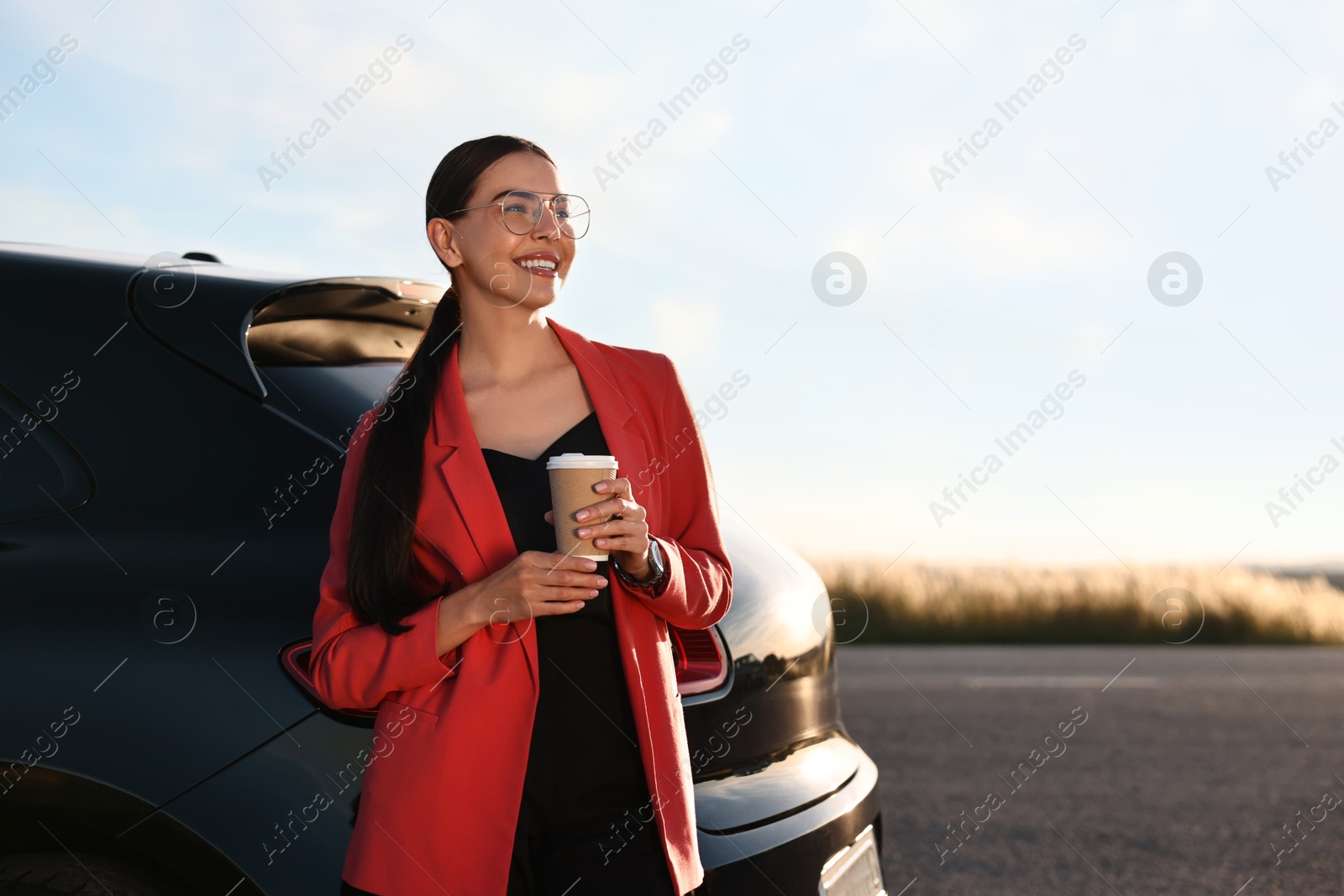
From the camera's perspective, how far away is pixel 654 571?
169 centimetres

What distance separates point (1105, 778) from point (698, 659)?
458 centimetres

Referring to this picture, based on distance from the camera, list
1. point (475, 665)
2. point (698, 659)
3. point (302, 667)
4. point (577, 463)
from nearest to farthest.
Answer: point (577, 463) → point (475, 665) → point (302, 667) → point (698, 659)

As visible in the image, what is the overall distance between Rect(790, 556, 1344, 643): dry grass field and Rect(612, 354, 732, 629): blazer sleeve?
12.8 metres

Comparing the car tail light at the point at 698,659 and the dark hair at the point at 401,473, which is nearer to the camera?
the dark hair at the point at 401,473

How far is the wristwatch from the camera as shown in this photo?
168 centimetres

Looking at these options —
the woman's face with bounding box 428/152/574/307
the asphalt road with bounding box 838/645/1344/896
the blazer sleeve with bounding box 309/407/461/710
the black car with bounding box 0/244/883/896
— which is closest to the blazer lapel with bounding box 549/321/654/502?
the woman's face with bounding box 428/152/574/307

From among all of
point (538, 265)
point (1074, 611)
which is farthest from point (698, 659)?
point (1074, 611)

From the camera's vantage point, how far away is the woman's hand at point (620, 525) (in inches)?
62.1

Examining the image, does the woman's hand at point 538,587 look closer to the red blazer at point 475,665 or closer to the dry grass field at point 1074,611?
the red blazer at point 475,665

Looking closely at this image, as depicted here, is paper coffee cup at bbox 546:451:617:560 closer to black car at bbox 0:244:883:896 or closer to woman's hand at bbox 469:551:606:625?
woman's hand at bbox 469:551:606:625

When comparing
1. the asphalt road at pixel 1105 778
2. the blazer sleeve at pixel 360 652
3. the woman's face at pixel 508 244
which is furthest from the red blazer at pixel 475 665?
the asphalt road at pixel 1105 778

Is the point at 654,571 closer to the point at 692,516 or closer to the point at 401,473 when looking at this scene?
the point at 692,516

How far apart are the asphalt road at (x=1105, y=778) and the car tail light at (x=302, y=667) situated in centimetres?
299

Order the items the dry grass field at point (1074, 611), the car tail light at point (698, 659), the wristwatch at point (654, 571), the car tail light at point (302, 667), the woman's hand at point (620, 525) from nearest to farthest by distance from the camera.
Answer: the woman's hand at point (620, 525) → the wristwatch at point (654, 571) → the car tail light at point (302, 667) → the car tail light at point (698, 659) → the dry grass field at point (1074, 611)
